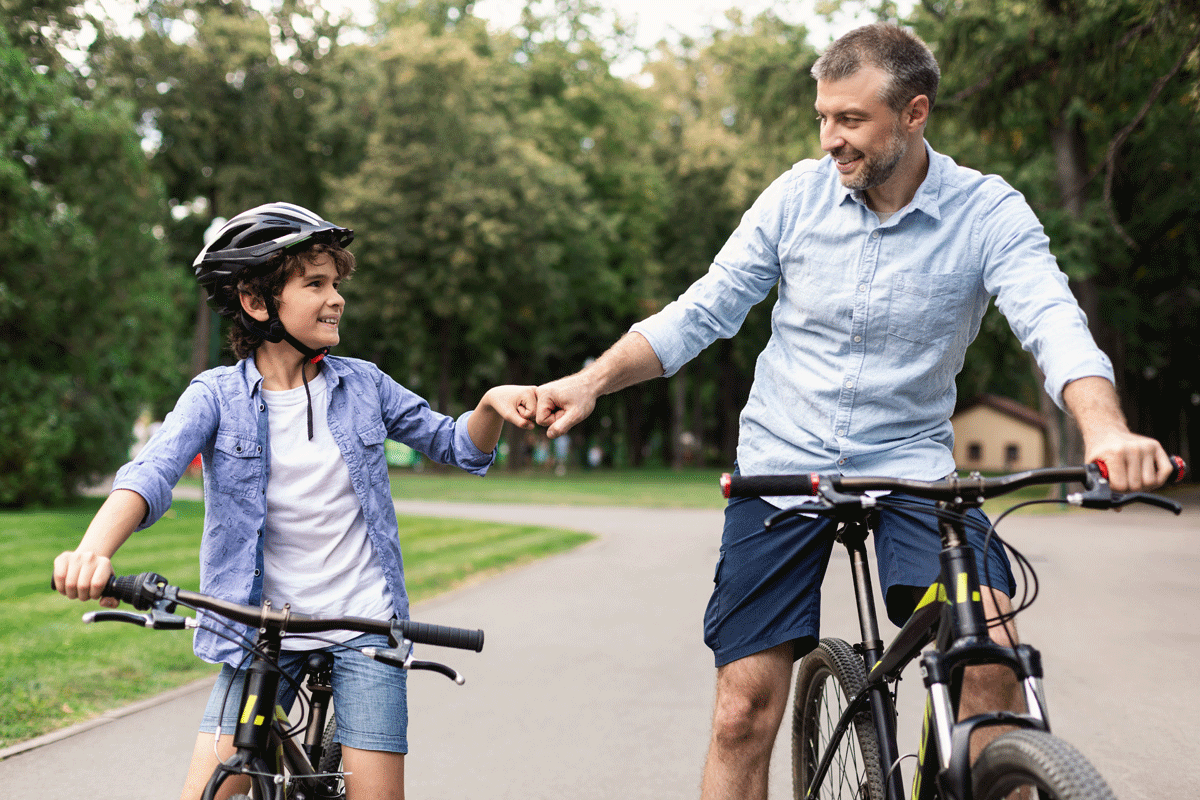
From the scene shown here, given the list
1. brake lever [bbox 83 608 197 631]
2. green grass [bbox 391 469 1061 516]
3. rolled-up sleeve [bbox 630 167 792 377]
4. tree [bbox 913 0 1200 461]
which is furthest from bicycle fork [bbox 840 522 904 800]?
green grass [bbox 391 469 1061 516]

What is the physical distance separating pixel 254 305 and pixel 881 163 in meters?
1.55

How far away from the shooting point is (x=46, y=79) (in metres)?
17.4

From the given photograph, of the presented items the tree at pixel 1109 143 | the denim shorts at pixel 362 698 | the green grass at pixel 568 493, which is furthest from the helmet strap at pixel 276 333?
the green grass at pixel 568 493

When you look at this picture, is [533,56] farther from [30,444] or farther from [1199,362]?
[30,444]

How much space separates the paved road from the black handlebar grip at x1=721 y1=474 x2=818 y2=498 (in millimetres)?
2455

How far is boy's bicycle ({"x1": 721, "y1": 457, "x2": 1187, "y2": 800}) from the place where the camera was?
6.42 feet

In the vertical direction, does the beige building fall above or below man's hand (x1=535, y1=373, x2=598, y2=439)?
above

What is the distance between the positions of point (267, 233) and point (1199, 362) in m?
31.5

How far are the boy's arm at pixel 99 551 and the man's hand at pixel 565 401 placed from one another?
36.0 inches

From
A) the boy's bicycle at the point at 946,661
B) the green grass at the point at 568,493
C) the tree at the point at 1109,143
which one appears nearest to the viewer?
the boy's bicycle at the point at 946,661

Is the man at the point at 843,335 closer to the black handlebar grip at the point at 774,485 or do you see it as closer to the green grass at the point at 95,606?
the black handlebar grip at the point at 774,485

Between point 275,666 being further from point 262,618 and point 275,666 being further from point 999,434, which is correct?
point 999,434

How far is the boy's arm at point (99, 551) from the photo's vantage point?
2.10 m

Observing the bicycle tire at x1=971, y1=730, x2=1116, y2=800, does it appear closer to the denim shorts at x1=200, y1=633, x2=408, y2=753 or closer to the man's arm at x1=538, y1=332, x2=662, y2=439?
the man's arm at x1=538, y1=332, x2=662, y2=439
